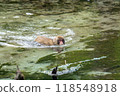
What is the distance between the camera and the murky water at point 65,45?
630 cm

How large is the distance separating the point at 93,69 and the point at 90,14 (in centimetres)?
764

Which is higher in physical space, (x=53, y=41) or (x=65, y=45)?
(x=53, y=41)

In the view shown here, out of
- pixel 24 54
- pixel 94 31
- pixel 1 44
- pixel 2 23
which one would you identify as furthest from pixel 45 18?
pixel 24 54

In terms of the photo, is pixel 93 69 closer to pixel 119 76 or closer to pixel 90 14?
pixel 119 76

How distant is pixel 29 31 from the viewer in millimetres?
10656

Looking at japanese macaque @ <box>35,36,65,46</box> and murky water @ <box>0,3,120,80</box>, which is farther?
japanese macaque @ <box>35,36,65,46</box>

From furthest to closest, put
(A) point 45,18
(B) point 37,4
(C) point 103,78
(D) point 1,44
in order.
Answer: (B) point 37,4
(A) point 45,18
(D) point 1,44
(C) point 103,78

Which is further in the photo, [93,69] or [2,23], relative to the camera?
[2,23]

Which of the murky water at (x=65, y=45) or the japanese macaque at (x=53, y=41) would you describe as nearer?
the murky water at (x=65, y=45)

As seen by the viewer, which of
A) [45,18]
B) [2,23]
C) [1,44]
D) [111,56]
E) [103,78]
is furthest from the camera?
[45,18]

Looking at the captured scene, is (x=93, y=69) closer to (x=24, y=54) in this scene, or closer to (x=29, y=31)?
(x=24, y=54)

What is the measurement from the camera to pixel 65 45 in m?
8.84

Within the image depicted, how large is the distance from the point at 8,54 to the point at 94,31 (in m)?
3.86

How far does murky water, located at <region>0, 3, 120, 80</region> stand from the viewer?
20.7 feet
